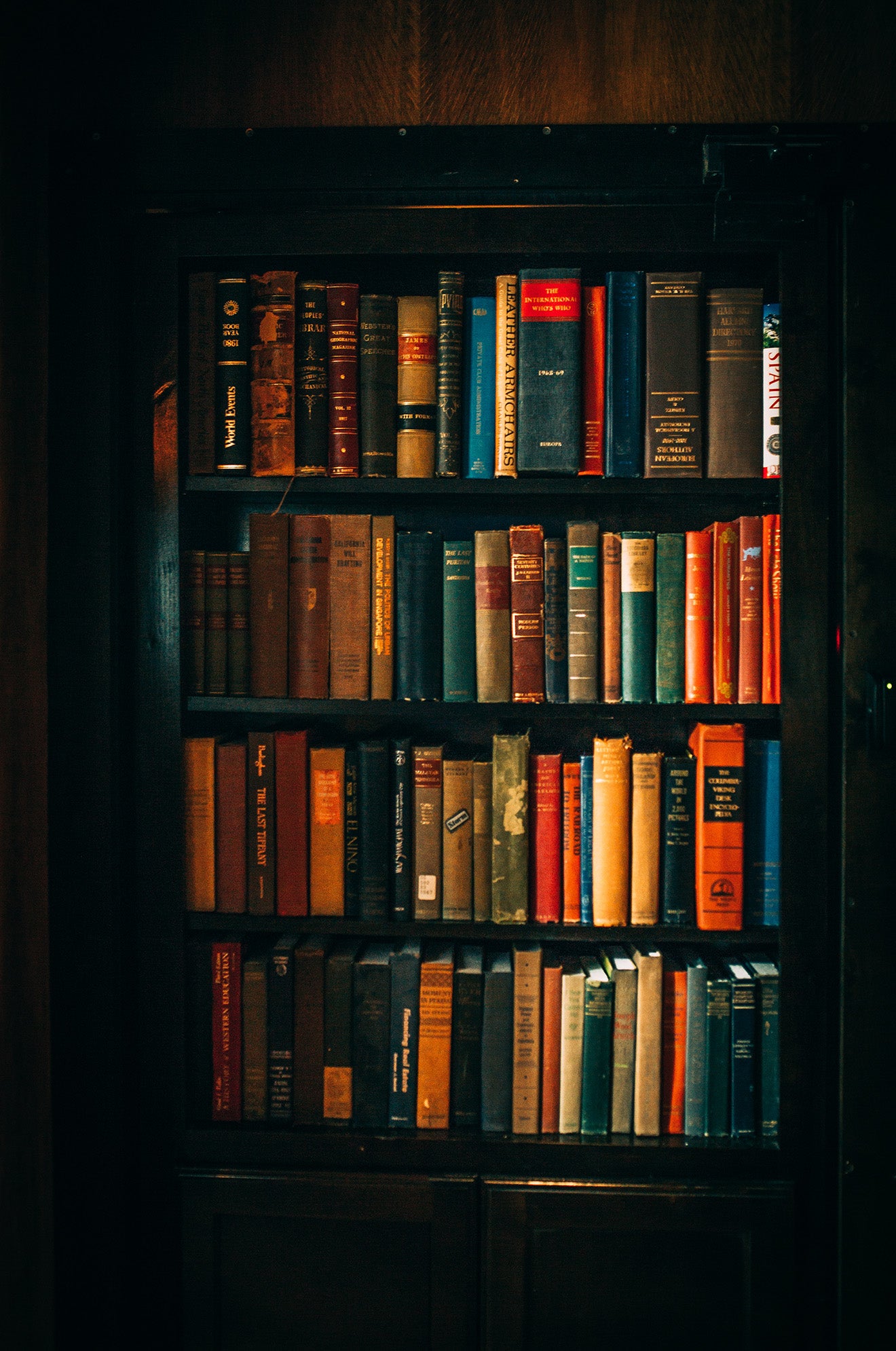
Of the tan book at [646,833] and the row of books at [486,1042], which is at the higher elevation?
the tan book at [646,833]

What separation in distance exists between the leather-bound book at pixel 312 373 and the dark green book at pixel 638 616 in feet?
1.62

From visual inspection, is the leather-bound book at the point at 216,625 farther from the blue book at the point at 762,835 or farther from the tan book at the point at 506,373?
the blue book at the point at 762,835

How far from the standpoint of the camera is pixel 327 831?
1.32 meters

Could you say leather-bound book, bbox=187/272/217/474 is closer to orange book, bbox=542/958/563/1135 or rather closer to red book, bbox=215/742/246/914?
red book, bbox=215/742/246/914

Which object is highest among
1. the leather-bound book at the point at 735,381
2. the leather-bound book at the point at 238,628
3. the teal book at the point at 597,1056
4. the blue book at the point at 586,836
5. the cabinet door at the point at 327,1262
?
the leather-bound book at the point at 735,381

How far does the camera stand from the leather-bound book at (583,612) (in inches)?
50.2

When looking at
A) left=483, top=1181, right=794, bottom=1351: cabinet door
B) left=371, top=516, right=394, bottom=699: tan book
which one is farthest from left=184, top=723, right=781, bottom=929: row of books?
left=483, top=1181, right=794, bottom=1351: cabinet door

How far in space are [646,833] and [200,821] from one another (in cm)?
70

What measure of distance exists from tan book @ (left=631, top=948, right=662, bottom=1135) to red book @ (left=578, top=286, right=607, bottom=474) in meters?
0.78

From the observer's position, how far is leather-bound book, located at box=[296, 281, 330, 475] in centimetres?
130

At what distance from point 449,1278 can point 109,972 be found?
690mm

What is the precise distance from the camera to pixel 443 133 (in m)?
1.22

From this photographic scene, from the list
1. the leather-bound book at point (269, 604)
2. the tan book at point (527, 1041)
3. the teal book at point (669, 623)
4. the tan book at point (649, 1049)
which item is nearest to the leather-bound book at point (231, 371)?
the leather-bound book at point (269, 604)

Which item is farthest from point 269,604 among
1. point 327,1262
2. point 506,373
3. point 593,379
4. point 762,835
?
point 327,1262
